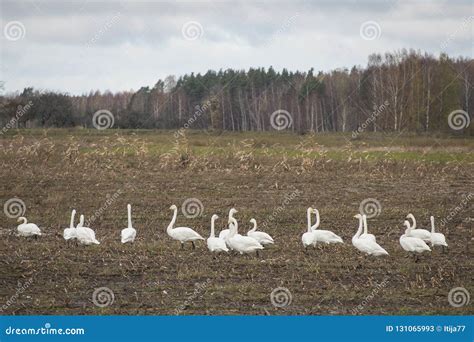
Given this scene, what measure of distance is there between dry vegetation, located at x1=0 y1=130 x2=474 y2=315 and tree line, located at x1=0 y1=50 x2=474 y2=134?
13.6 feet

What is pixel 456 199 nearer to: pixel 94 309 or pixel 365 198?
pixel 365 198

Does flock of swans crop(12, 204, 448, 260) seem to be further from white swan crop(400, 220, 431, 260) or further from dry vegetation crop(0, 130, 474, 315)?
dry vegetation crop(0, 130, 474, 315)

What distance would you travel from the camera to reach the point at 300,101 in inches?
2569

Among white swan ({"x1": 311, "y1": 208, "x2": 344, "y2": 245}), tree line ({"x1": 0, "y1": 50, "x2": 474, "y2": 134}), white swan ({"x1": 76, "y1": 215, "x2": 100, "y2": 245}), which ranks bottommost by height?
white swan ({"x1": 311, "y1": 208, "x2": 344, "y2": 245})

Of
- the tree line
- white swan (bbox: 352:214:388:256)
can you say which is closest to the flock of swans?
white swan (bbox: 352:214:388:256)

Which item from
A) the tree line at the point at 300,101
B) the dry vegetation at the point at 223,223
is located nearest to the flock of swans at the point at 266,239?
the dry vegetation at the point at 223,223

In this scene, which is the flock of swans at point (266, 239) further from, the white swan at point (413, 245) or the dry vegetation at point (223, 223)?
the dry vegetation at point (223, 223)

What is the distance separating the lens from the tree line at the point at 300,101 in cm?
4353

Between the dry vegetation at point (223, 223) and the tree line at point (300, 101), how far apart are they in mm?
4140

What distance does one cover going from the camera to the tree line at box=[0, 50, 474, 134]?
43.5m

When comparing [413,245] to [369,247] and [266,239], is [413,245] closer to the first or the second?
[369,247]

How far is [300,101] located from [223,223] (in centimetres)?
4878

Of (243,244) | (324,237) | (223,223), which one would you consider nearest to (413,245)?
(324,237)

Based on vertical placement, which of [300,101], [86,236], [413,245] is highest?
[300,101]
